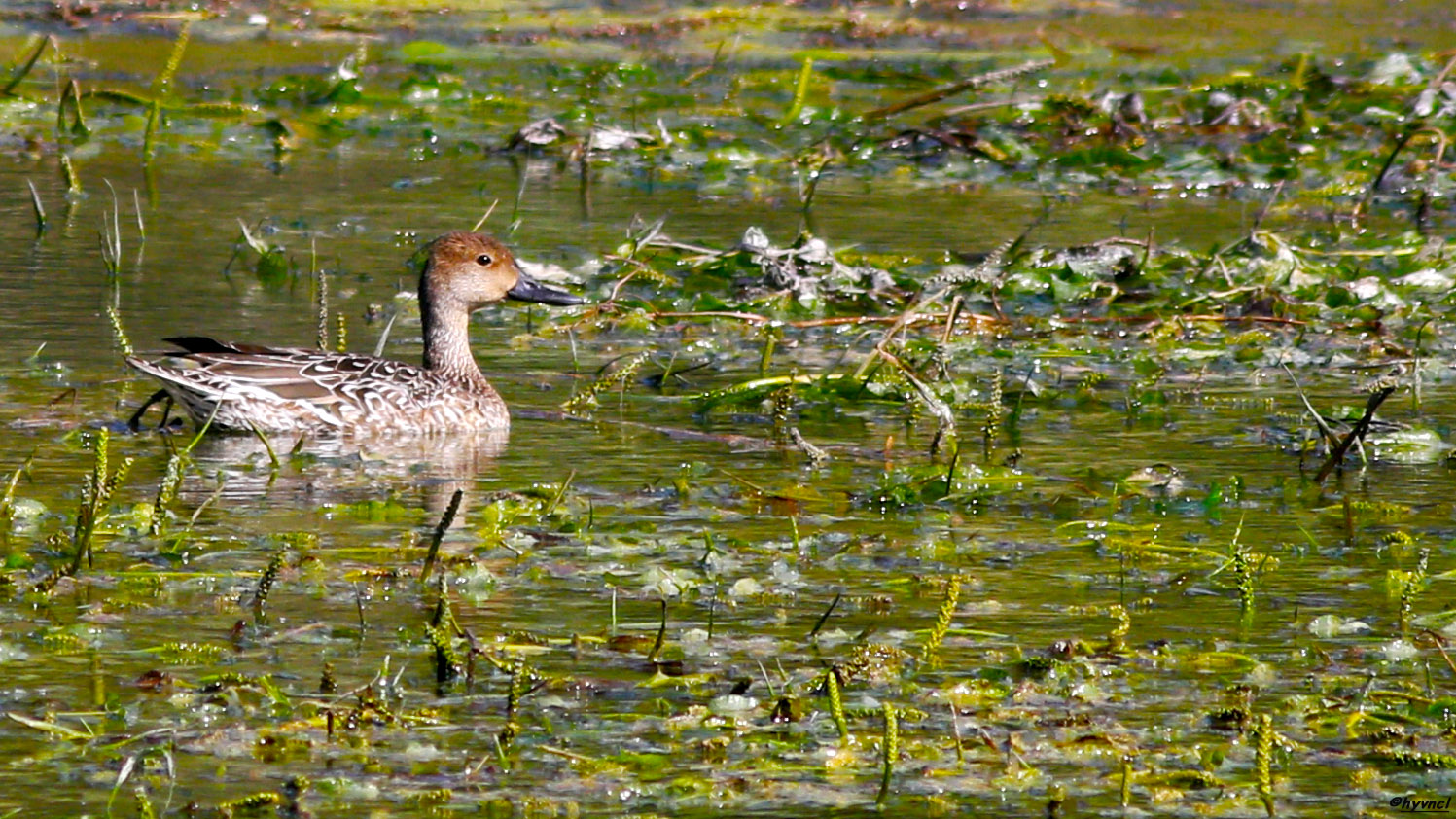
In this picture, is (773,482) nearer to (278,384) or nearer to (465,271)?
(278,384)

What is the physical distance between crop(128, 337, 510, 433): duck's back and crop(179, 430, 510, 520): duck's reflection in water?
60 mm

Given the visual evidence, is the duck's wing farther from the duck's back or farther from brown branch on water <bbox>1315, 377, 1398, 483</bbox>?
brown branch on water <bbox>1315, 377, 1398, 483</bbox>

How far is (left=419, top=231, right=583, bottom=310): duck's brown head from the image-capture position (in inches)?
409

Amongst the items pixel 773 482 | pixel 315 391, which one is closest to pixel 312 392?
pixel 315 391

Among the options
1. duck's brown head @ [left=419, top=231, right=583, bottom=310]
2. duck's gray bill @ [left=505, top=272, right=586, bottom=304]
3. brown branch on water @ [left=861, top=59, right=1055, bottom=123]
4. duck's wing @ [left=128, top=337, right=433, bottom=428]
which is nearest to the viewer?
duck's wing @ [left=128, top=337, right=433, bottom=428]

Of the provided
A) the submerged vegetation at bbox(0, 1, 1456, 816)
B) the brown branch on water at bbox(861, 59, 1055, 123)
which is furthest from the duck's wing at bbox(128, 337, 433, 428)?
the brown branch on water at bbox(861, 59, 1055, 123)

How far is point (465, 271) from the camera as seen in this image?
10.4 metres

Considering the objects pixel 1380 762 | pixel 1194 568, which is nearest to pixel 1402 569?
pixel 1194 568

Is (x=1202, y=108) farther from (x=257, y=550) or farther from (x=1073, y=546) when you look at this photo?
(x=257, y=550)

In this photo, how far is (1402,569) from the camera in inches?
284

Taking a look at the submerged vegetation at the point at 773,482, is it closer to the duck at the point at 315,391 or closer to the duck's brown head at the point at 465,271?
the duck at the point at 315,391

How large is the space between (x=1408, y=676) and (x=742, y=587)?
68.6 inches

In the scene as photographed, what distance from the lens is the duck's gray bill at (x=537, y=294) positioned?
35.1ft

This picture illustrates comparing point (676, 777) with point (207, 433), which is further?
point (207, 433)
